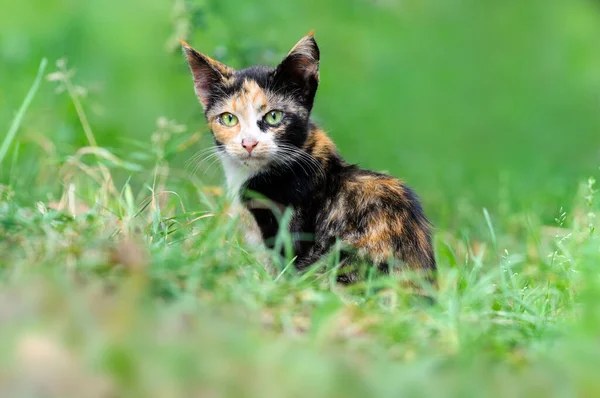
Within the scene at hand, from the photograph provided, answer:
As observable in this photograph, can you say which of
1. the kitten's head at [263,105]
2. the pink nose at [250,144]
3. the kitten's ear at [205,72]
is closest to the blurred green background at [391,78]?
the kitten's ear at [205,72]

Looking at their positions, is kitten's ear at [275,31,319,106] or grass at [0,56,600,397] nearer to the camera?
grass at [0,56,600,397]

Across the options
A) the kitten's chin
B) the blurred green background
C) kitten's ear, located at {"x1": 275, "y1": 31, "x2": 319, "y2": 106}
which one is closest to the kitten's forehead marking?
kitten's ear, located at {"x1": 275, "y1": 31, "x2": 319, "y2": 106}

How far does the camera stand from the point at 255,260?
3.61 metres

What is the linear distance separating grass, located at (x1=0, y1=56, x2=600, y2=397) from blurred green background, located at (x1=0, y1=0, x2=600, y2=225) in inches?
87.1

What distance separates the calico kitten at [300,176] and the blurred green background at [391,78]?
3.81 feet

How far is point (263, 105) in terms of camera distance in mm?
4430

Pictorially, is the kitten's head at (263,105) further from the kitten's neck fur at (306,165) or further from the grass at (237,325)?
the grass at (237,325)

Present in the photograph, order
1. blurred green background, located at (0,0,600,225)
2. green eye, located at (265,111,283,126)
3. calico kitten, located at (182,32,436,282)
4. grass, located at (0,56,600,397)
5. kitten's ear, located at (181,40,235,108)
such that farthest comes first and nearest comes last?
blurred green background, located at (0,0,600,225) → kitten's ear, located at (181,40,235,108) → green eye, located at (265,111,283,126) → calico kitten, located at (182,32,436,282) → grass, located at (0,56,600,397)

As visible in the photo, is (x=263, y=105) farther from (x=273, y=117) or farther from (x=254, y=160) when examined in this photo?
(x=254, y=160)

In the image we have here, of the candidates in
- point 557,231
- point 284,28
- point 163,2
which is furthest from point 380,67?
point 557,231

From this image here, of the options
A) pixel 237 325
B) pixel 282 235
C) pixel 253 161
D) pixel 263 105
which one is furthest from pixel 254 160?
pixel 237 325

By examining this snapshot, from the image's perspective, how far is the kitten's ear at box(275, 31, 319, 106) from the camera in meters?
4.39

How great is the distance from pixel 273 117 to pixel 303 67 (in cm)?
31

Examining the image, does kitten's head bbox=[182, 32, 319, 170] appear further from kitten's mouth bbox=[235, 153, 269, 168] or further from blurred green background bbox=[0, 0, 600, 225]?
blurred green background bbox=[0, 0, 600, 225]
